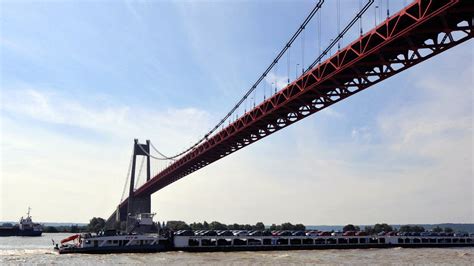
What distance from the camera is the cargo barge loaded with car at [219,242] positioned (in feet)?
179

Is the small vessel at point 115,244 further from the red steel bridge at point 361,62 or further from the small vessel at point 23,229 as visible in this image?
the small vessel at point 23,229

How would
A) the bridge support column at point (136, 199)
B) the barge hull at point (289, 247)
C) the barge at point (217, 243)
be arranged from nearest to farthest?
the barge at point (217, 243), the barge hull at point (289, 247), the bridge support column at point (136, 199)

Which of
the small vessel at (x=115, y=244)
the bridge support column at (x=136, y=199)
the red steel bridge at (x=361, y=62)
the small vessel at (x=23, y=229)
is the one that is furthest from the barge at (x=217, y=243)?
the small vessel at (x=23, y=229)

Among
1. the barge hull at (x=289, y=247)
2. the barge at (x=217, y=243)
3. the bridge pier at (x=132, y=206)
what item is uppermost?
the bridge pier at (x=132, y=206)

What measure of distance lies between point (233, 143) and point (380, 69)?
30289 millimetres

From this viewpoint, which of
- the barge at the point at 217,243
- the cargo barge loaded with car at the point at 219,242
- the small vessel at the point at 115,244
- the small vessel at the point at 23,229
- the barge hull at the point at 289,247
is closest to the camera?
the small vessel at the point at 115,244

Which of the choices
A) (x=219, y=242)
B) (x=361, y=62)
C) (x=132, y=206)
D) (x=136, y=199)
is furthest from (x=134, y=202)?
(x=361, y=62)

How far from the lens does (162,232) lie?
62.8m

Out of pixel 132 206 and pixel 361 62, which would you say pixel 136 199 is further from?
pixel 361 62

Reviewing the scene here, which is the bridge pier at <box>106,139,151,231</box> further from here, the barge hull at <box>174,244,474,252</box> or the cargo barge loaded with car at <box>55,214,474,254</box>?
the barge hull at <box>174,244,474,252</box>

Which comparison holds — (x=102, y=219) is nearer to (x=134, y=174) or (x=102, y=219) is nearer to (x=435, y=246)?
(x=134, y=174)

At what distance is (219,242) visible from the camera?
5941cm

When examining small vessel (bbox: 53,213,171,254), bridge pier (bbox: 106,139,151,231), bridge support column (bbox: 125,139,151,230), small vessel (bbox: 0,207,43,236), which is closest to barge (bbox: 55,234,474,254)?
small vessel (bbox: 53,213,171,254)

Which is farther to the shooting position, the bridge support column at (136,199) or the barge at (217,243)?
the bridge support column at (136,199)
